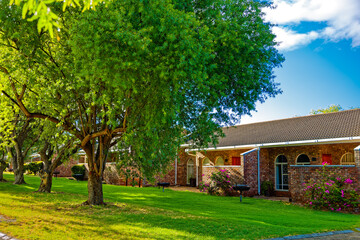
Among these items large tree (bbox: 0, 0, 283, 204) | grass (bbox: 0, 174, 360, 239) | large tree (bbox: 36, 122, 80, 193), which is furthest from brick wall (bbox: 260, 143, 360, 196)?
large tree (bbox: 36, 122, 80, 193)

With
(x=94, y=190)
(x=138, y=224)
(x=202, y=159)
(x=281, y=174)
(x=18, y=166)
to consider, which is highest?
(x=202, y=159)

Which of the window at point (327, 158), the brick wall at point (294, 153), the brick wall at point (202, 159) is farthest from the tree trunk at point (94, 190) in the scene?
the window at point (327, 158)

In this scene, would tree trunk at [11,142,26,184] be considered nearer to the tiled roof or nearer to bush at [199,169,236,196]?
bush at [199,169,236,196]

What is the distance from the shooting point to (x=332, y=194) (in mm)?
15898

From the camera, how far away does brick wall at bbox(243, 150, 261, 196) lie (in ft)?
70.8

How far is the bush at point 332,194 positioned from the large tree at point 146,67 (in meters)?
5.94

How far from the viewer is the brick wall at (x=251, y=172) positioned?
21.6 m

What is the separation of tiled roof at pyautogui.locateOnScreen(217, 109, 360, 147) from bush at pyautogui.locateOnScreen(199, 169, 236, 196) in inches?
141

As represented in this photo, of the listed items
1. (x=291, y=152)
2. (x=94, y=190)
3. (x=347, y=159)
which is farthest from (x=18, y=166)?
(x=347, y=159)

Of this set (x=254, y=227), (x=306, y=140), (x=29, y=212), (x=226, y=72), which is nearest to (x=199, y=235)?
(x=254, y=227)

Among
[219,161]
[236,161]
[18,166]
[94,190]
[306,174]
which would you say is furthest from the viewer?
[219,161]

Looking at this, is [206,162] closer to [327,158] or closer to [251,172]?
[251,172]

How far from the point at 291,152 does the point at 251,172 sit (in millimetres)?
3045

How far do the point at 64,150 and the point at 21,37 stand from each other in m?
7.67
